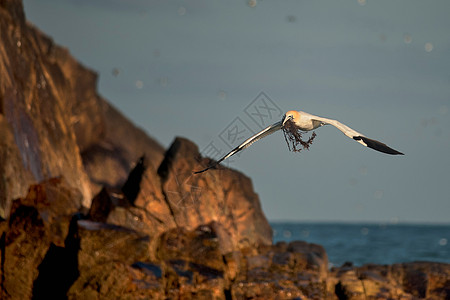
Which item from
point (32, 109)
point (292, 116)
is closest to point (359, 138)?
point (292, 116)

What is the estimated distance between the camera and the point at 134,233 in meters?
16.5

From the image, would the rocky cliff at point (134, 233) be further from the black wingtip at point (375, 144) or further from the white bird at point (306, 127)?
the black wingtip at point (375, 144)

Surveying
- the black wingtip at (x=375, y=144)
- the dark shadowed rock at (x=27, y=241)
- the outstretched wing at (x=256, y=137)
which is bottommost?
the dark shadowed rock at (x=27, y=241)

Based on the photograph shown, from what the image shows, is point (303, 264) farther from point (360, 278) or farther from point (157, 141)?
point (157, 141)

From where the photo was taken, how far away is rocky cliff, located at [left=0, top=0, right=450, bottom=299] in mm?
15758

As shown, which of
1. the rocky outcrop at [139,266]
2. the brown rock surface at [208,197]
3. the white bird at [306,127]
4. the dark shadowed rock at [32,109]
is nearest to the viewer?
the white bird at [306,127]

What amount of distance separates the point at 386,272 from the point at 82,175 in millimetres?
13507

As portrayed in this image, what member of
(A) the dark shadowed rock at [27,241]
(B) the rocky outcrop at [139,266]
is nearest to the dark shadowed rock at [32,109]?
(A) the dark shadowed rock at [27,241]

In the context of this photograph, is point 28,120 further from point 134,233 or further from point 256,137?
point 256,137

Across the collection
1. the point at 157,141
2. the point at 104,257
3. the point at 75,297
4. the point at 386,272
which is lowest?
the point at 75,297

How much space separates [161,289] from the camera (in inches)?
599

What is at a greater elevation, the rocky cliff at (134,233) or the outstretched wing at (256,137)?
the outstretched wing at (256,137)

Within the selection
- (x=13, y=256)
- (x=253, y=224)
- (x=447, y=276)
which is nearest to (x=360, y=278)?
(x=447, y=276)

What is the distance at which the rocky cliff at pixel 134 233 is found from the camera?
1576 centimetres
